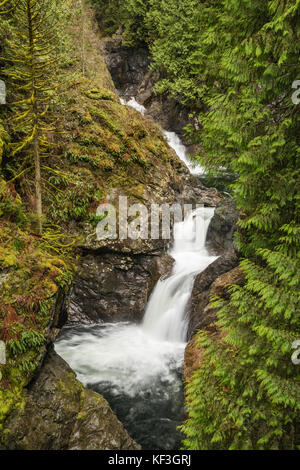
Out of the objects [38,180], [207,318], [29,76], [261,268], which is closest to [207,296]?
[207,318]

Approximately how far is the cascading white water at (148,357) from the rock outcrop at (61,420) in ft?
5.53

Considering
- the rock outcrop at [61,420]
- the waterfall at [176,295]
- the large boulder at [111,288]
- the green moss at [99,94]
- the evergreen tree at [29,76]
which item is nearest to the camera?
the rock outcrop at [61,420]

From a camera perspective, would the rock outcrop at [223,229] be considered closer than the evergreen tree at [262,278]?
No

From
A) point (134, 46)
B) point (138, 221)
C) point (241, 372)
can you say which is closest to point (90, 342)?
point (138, 221)

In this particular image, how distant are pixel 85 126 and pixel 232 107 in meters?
8.70

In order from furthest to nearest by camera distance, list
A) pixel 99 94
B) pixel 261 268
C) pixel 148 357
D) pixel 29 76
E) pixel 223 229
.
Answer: pixel 99 94, pixel 223 229, pixel 148 357, pixel 29 76, pixel 261 268

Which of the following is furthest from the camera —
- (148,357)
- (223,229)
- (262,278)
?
(223,229)

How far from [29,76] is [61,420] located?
25.6ft

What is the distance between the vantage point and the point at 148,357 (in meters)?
9.58

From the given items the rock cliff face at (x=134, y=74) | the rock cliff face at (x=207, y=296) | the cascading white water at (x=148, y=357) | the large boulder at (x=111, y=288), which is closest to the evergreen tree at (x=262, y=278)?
the rock cliff face at (x=207, y=296)

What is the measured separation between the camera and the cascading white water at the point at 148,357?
733 cm

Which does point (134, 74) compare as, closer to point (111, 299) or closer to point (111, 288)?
point (111, 288)

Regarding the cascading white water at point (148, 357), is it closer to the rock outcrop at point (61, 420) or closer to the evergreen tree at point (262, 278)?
the rock outcrop at point (61, 420)
